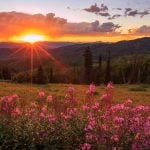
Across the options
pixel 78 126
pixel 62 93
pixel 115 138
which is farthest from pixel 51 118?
pixel 62 93

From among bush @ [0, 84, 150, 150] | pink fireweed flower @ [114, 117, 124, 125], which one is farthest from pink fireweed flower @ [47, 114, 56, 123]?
pink fireweed flower @ [114, 117, 124, 125]

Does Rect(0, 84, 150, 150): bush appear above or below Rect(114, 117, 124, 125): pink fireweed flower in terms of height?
below

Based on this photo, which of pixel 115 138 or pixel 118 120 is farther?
pixel 118 120

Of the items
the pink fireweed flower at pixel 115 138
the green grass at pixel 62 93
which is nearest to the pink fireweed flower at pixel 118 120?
the pink fireweed flower at pixel 115 138

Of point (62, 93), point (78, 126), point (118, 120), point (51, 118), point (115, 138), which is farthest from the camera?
point (62, 93)

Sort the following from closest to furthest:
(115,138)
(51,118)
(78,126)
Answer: (115,138)
(78,126)
(51,118)

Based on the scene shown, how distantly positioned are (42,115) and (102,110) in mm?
1637

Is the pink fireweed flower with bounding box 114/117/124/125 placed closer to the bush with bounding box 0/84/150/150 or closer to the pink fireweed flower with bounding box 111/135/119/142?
the bush with bounding box 0/84/150/150

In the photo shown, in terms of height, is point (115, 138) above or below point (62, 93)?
above

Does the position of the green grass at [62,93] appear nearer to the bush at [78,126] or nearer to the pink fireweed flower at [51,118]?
the bush at [78,126]

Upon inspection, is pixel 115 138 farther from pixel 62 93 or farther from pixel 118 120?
pixel 62 93

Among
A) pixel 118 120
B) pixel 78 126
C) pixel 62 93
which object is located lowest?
pixel 62 93

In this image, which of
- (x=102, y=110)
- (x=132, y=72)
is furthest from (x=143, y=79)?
(x=102, y=110)

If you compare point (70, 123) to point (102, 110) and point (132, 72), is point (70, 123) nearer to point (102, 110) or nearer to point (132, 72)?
point (102, 110)
